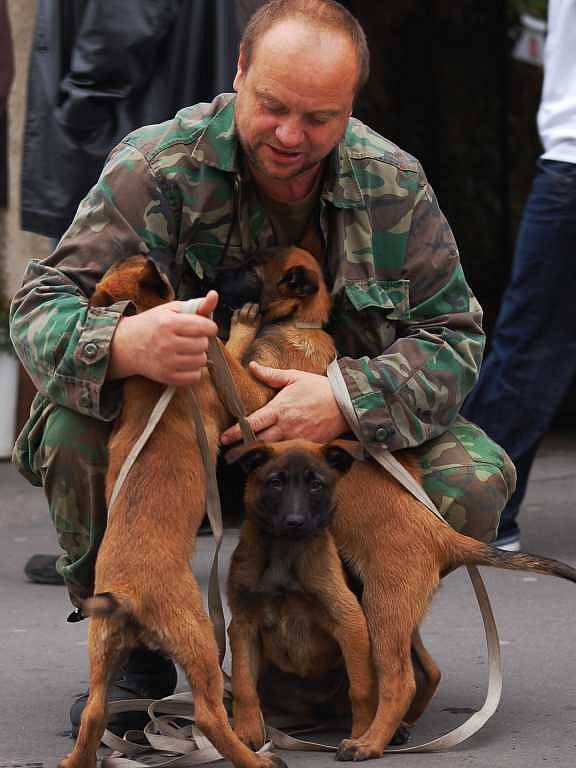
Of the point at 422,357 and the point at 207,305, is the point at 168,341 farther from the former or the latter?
the point at 422,357

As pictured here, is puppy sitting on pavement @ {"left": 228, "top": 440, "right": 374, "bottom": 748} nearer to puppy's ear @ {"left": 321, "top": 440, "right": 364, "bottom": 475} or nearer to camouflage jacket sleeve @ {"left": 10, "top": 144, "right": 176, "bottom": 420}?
puppy's ear @ {"left": 321, "top": 440, "right": 364, "bottom": 475}

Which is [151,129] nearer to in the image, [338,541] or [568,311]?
[338,541]

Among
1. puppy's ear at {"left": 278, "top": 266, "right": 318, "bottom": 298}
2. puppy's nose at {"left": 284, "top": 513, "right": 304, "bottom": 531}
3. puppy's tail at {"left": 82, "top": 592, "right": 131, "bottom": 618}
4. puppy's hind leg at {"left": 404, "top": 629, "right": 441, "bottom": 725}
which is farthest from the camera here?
puppy's ear at {"left": 278, "top": 266, "right": 318, "bottom": 298}

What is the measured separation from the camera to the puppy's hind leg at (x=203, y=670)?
3254mm

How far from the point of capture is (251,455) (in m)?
3.66

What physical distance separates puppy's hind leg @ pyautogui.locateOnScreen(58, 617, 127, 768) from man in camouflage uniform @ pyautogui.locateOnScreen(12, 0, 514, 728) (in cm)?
53

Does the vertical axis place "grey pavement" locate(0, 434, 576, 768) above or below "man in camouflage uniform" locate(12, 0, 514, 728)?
below

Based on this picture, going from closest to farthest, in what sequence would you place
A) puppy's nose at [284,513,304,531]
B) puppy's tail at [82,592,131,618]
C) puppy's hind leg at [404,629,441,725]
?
puppy's tail at [82,592,131,618], puppy's nose at [284,513,304,531], puppy's hind leg at [404,629,441,725]

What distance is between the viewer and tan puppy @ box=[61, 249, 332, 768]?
128 inches

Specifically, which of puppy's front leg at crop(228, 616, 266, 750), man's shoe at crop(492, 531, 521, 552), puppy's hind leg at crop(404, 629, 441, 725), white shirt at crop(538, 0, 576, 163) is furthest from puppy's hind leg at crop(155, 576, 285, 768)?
white shirt at crop(538, 0, 576, 163)

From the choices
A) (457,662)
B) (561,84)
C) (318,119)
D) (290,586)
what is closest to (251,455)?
(290,586)

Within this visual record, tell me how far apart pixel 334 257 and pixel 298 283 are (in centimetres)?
15

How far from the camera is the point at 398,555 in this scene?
3666 millimetres

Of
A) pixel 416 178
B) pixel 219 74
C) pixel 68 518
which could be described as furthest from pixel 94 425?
pixel 219 74
